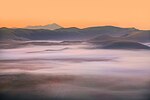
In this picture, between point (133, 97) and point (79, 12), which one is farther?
point (79, 12)

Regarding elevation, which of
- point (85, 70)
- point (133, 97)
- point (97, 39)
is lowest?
point (133, 97)

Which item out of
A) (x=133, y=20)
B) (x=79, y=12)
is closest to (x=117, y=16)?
(x=133, y=20)

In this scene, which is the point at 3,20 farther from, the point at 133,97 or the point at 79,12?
the point at 133,97

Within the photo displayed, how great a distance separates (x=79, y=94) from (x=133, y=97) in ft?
1.65

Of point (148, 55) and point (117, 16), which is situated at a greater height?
point (117, 16)

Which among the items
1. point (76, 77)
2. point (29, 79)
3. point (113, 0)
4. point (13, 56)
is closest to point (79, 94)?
point (76, 77)

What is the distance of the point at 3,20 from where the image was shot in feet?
11.2

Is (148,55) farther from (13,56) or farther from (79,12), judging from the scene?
(13,56)

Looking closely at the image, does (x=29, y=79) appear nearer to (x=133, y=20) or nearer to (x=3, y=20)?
(x=3, y=20)

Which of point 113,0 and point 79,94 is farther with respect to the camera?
point 113,0

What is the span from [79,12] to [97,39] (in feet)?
1.06

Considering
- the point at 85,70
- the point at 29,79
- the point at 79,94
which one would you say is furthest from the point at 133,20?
the point at 29,79

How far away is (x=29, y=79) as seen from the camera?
3.32 m

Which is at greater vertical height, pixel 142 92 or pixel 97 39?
pixel 97 39
